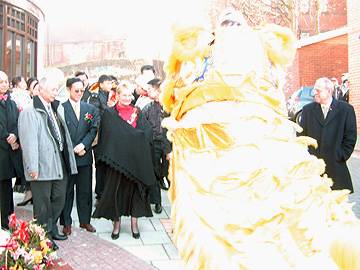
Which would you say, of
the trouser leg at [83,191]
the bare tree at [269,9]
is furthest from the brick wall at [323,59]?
the trouser leg at [83,191]

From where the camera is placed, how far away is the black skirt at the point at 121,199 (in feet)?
18.8

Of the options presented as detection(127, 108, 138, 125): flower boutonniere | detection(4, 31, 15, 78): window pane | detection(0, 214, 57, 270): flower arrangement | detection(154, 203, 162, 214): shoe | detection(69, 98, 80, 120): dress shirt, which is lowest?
detection(154, 203, 162, 214): shoe

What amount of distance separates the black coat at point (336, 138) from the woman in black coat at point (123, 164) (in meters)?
1.94

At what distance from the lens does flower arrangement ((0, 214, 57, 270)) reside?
383 centimetres

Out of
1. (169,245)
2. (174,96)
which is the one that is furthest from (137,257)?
(174,96)

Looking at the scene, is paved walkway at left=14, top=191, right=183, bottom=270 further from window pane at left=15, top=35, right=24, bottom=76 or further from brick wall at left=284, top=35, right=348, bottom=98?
brick wall at left=284, top=35, right=348, bottom=98

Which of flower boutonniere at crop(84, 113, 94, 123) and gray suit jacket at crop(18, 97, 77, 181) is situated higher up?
flower boutonniere at crop(84, 113, 94, 123)

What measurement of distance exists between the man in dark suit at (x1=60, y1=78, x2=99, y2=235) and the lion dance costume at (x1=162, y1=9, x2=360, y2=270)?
279 cm

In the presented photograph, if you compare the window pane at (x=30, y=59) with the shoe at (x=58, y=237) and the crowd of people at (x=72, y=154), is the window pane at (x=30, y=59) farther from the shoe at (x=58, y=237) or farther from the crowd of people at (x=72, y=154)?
the shoe at (x=58, y=237)

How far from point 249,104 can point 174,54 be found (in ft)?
2.14

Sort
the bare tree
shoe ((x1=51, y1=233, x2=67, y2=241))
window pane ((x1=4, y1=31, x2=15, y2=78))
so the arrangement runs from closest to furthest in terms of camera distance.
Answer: shoe ((x1=51, y1=233, x2=67, y2=241))
window pane ((x1=4, y1=31, x2=15, y2=78))
the bare tree

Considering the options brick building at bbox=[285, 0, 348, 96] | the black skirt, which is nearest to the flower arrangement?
the black skirt

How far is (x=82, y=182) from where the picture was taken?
6.02 m

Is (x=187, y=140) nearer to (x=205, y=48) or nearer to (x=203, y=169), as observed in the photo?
(x=203, y=169)
